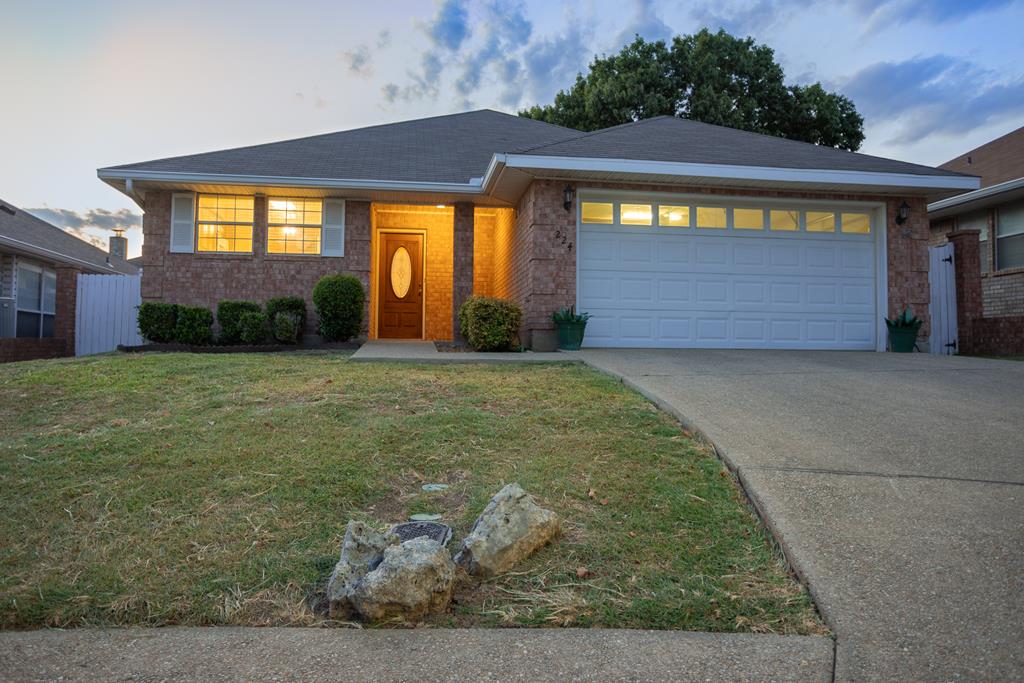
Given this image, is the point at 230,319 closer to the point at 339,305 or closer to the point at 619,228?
the point at 339,305

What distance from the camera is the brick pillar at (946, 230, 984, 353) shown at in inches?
460

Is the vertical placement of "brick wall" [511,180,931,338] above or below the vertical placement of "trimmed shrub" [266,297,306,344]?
above

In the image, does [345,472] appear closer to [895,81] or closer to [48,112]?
[48,112]

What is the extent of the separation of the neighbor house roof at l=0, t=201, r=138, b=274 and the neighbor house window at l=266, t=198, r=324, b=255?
19.6 ft

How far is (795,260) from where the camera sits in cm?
1067

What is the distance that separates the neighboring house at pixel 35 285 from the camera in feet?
40.8

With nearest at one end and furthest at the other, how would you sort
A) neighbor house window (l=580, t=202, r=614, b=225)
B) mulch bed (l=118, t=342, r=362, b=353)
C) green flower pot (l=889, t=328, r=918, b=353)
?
mulch bed (l=118, t=342, r=362, b=353), neighbor house window (l=580, t=202, r=614, b=225), green flower pot (l=889, t=328, r=918, b=353)

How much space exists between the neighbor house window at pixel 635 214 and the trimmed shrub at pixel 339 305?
4.54 m

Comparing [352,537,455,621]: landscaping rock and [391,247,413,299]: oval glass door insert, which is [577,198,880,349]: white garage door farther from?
[352,537,455,621]: landscaping rock

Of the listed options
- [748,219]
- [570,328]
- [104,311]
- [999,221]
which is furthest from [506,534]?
[999,221]

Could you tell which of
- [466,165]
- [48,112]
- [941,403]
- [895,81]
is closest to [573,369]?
[941,403]

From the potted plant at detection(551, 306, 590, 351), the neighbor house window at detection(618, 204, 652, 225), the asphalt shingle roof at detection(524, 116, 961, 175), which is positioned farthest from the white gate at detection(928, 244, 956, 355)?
the potted plant at detection(551, 306, 590, 351)

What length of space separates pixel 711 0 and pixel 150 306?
2299 centimetres


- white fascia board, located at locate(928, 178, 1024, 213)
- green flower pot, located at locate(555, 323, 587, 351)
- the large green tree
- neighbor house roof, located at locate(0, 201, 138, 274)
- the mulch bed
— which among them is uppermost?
the large green tree
